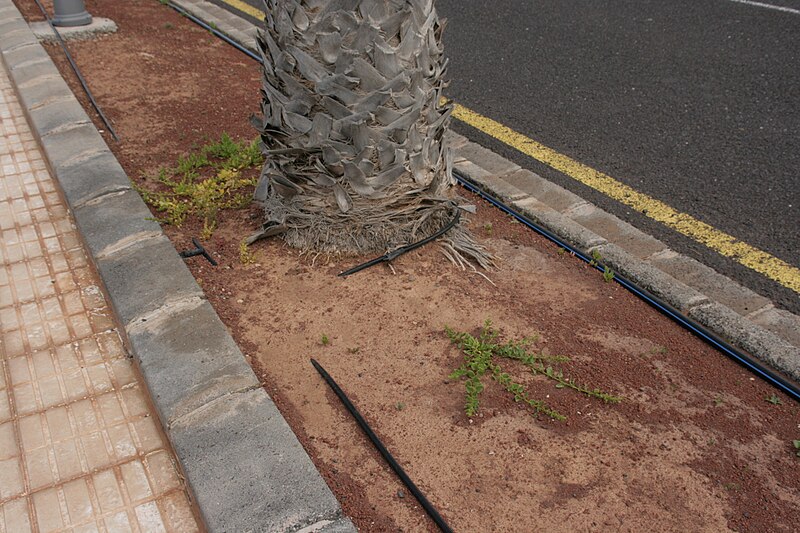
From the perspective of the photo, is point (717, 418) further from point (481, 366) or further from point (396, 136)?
point (396, 136)

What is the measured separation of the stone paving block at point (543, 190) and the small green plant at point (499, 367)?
1402 millimetres

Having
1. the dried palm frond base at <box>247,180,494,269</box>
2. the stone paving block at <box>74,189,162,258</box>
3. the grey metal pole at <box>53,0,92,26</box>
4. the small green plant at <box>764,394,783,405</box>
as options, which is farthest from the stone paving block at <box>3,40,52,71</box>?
the small green plant at <box>764,394,783,405</box>

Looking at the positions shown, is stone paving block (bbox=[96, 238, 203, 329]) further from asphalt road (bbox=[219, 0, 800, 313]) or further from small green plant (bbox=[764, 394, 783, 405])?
asphalt road (bbox=[219, 0, 800, 313])

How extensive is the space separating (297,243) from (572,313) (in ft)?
4.04

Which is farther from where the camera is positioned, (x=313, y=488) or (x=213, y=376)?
(x=213, y=376)

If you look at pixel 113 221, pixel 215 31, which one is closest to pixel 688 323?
pixel 113 221

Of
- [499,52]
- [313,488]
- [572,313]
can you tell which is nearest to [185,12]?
[499,52]

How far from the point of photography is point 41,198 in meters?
3.76

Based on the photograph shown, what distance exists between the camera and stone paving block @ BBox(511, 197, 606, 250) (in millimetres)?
3297

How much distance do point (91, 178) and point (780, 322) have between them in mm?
3280

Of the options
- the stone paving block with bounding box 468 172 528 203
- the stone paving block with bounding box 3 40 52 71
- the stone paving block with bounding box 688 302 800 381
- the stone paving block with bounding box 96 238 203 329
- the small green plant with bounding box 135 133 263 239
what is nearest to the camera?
the stone paving block with bounding box 688 302 800 381

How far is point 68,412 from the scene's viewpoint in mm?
2475

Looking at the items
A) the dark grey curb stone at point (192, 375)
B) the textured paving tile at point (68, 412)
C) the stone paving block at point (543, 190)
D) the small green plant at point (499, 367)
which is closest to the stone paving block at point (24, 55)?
the dark grey curb stone at point (192, 375)

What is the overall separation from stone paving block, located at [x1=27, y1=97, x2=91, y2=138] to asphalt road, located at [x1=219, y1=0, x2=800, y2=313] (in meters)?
2.48
